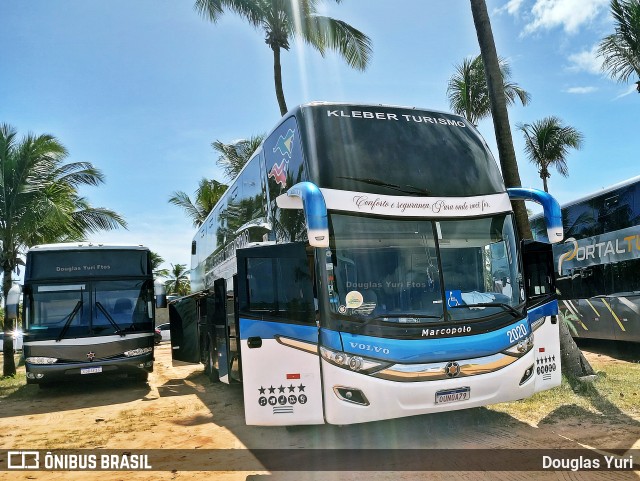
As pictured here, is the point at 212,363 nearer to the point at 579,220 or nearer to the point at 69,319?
the point at 69,319

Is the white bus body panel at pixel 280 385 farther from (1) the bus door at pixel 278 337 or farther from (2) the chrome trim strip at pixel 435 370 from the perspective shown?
(2) the chrome trim strip at pixel 435 370

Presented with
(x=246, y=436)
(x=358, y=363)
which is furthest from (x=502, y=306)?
(x=246, y=436)

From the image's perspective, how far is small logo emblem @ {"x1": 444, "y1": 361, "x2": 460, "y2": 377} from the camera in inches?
229

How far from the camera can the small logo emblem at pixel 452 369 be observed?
229 inches

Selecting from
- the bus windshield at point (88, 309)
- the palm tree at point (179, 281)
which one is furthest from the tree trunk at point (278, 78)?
the palm tree at point (179, 281)

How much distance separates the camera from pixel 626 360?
12.5 metres

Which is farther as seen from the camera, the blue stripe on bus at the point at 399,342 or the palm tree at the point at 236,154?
the palm tree at the point at 236,154

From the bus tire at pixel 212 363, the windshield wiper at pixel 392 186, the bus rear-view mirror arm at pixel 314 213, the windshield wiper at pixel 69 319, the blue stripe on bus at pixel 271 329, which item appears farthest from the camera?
the bus tire at pixel 212 363

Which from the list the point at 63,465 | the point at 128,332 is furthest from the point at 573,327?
the point at 63,465

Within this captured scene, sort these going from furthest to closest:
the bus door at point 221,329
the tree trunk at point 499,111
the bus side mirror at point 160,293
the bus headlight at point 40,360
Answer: the bus side mirror at point 160,293 < the bus headlight at point 40,360 < the tree trunk at point 499,111 < the bus door at point 221,329

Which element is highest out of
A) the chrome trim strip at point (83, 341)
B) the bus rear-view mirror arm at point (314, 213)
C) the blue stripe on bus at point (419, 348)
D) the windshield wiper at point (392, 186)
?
the windshield wiper at point (392, 186)

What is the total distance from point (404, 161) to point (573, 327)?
10192 mm

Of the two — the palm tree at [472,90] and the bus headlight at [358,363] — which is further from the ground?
the palm tree at [472,90]

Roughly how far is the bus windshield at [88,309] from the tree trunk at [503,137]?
8229mm
